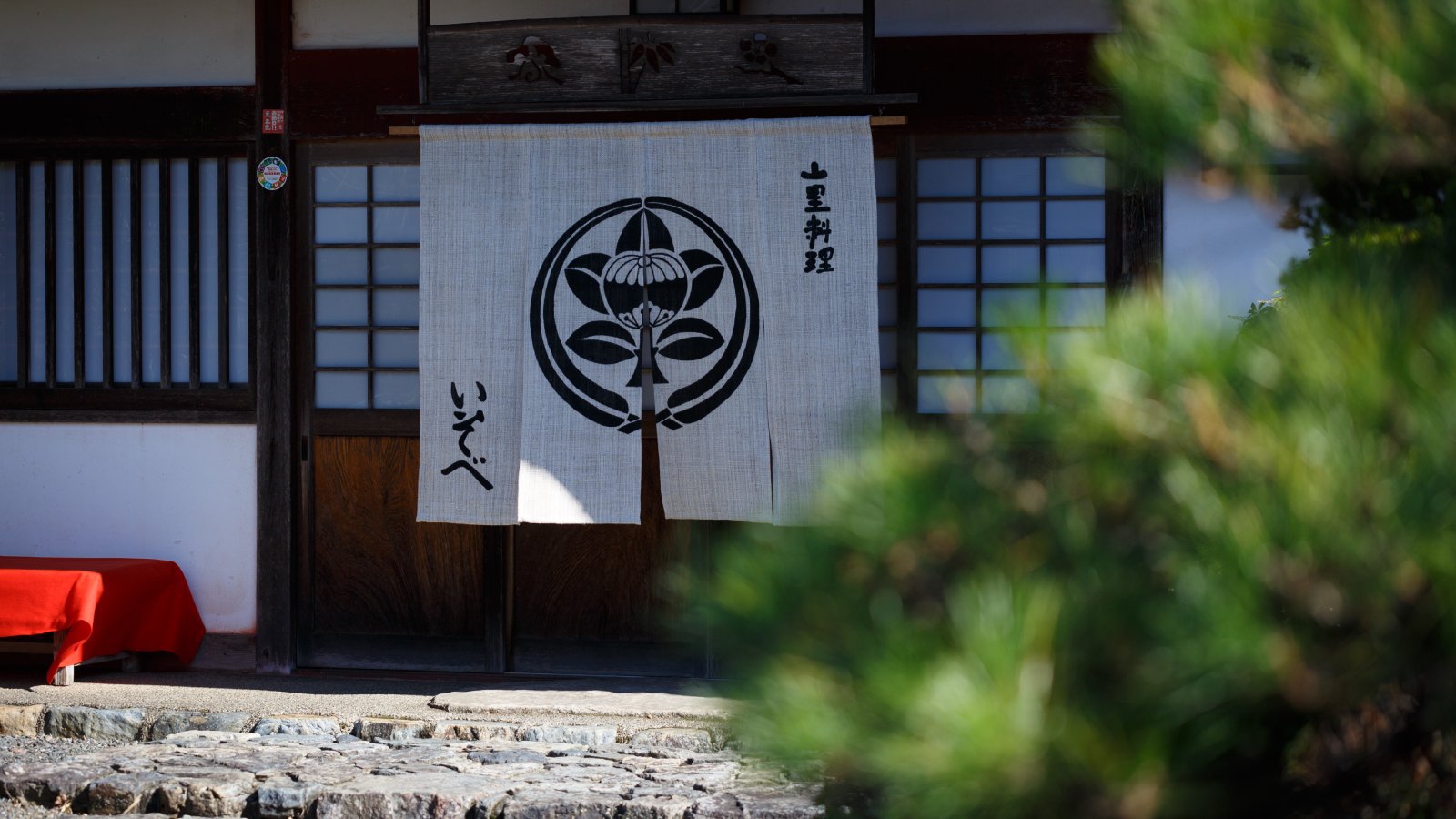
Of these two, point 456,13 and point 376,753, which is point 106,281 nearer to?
point 456,13

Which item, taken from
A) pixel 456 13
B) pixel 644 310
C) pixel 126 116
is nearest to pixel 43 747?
pixel 126 116

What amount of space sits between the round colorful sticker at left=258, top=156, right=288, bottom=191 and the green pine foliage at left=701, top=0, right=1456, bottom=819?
6.52m

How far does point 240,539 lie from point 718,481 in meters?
2.90

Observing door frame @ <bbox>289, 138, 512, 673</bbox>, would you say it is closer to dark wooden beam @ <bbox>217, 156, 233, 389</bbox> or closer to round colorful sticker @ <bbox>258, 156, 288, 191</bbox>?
round colorful sticker @ <bbox>258, 156, 288, 191</bbox>

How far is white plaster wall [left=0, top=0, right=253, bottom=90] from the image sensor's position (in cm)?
760

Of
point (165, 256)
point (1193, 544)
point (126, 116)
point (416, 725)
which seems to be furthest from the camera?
point (165, 256)

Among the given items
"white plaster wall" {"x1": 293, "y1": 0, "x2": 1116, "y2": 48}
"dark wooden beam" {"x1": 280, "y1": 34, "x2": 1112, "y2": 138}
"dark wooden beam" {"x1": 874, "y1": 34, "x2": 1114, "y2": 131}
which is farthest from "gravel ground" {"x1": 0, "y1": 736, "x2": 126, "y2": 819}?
"dark wooden beam" {"x1": 874, "y1": 34, "x2": 1114, "y2": 131}

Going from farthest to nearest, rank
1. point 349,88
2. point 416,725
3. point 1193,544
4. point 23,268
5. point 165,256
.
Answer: point 23,268 < point 165,256 < point 349,88 < point 416,725 < point 1193,544

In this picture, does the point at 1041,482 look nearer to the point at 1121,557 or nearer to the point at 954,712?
the point at 1121,557

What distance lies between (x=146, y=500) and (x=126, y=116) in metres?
2.25

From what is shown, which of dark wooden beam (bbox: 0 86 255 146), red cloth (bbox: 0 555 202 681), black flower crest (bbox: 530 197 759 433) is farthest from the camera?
dark wooden beam (bbox: 0 86 255 146)

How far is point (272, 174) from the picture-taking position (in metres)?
7.49

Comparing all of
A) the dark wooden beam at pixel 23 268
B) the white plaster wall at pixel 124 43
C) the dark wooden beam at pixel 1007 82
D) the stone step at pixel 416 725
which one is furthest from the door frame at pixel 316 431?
the dark wooden beam at pixel 1007 82

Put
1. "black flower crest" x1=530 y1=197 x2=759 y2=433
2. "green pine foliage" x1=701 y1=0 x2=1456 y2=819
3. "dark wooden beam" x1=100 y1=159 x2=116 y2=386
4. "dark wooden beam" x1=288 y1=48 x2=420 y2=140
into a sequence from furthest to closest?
"dark wooden beam" x1=100 y1=159 x2=116 y2=386 < "dark wooden beam" x1=288 y1=48 x2=420 y2=140 < "black flower crest" x1=530 y1=197 x2=759 y2=433 < "green pine foliage" x1=701 y1=0 x2=1456 y2=819
